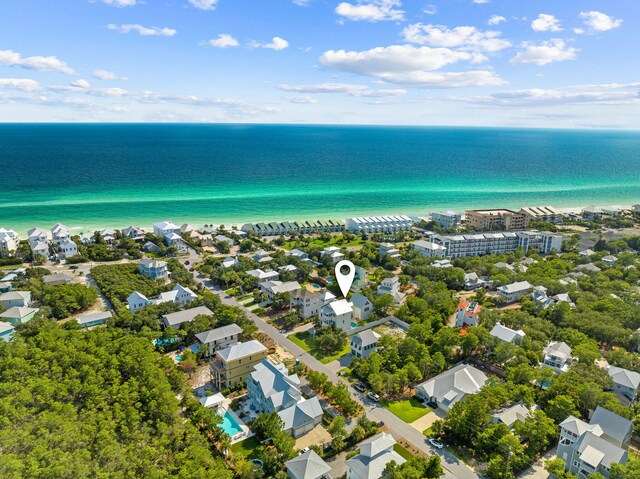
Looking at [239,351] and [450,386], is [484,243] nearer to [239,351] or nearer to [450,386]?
[450,386]

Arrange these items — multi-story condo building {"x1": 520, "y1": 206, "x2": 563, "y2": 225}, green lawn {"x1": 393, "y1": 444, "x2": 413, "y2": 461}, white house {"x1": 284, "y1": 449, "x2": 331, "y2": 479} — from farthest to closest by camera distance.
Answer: multi-story condo building {"x1": 520, "y1": 206, "x2": 563, "y2": 225} → green lawn {"x1": 393, "y1": 444, "x2": 413, "y2": 461} → white house {"x1": 284, "y1": 449, "x2": 331, "y2": 479}

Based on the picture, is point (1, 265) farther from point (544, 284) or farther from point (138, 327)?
point (544, 284)

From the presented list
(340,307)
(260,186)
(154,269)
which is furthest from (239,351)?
(260,186)

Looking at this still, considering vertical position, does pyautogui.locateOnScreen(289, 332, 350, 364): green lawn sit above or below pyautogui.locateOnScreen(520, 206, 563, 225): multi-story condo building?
below

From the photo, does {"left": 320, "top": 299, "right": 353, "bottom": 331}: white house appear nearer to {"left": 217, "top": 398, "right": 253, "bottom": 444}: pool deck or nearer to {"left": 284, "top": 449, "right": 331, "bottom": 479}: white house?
{"left": 217, "top": 398, "right": 253, "bottom": 444}: pool deck

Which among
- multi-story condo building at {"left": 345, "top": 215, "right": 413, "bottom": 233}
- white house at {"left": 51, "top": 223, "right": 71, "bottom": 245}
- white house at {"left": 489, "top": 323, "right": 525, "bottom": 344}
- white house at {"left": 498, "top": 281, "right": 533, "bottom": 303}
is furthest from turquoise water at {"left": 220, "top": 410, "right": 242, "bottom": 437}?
multi-story condo building at {"left": 345, "top": 215, "right": 413, "bottom": 233}

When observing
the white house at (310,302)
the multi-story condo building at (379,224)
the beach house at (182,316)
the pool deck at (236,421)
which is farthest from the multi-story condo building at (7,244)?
the multi-story condo building at (379,224)
